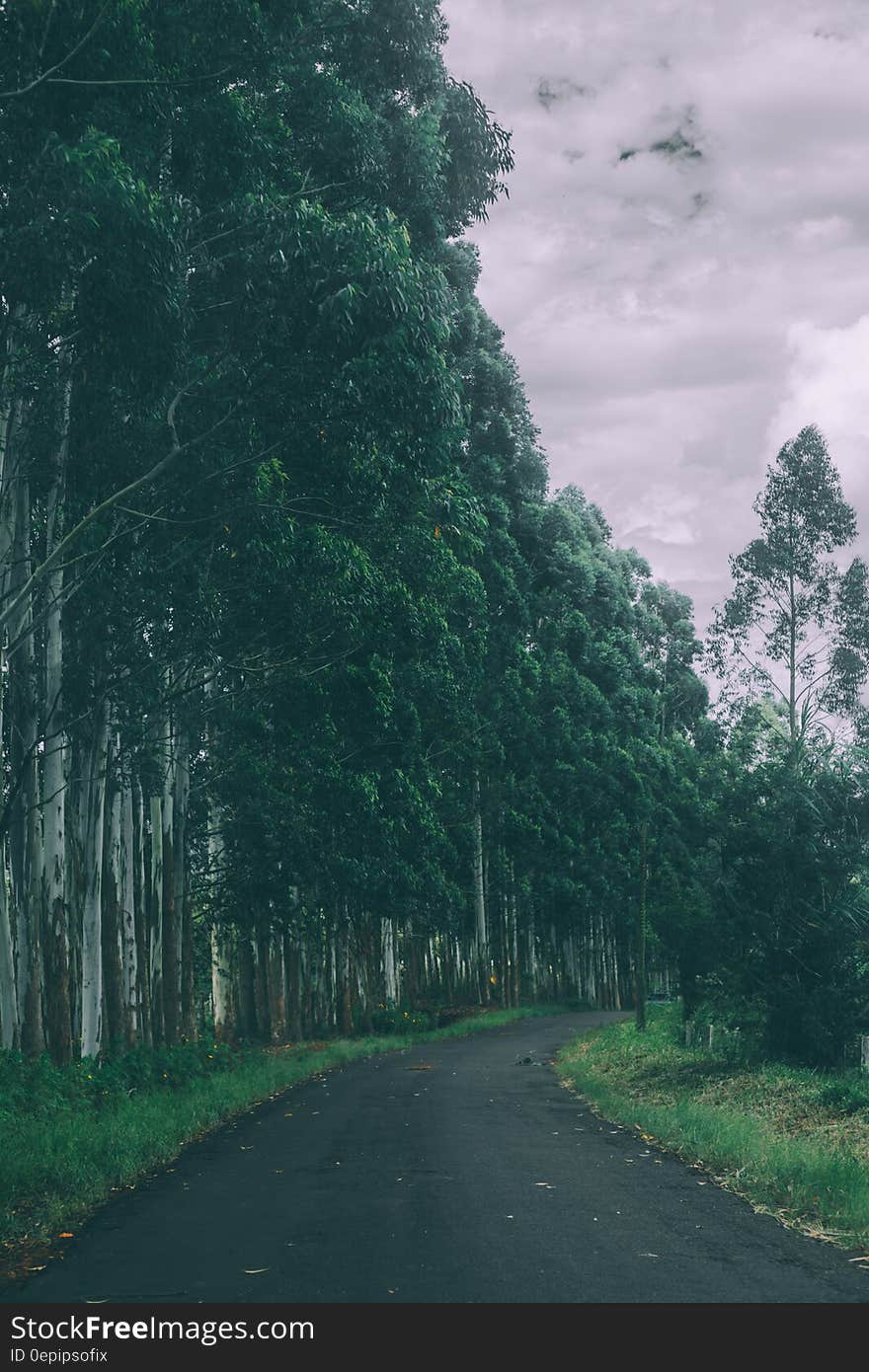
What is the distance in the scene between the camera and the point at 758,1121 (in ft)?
47.8

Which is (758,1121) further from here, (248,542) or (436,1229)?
(248,542)

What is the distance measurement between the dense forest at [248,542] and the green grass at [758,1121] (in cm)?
153

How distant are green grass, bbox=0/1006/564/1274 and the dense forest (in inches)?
54.3

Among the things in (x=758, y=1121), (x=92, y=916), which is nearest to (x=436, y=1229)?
(x=758, y=1121)

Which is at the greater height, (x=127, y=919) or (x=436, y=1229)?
(x=127, y=919)

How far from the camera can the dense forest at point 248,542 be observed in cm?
1245

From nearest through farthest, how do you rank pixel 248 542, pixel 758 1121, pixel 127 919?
pixel 758 1121
pixel 248 542
pixel 127 919

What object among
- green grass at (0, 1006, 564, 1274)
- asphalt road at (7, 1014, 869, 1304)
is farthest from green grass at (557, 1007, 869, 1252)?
green grass at (0, 1006, 564, 1274)

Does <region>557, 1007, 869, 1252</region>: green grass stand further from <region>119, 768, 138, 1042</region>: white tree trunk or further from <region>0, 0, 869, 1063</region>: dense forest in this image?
<region>119, 768, 138, 1042</region>: white tree trunk

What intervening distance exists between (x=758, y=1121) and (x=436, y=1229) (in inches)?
266

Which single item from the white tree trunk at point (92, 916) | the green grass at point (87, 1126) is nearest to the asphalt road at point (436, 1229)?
the green grass at point (87, 1126)

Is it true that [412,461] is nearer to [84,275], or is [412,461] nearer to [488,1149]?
[84,275]

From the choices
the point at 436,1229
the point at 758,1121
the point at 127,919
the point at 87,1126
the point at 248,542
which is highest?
the point at 248,542

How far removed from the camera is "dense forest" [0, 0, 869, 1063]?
12.5m
